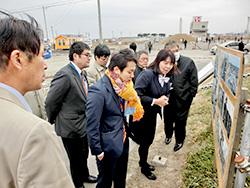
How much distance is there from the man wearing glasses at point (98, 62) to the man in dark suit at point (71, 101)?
1.72 ft

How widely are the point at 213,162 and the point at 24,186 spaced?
2797mm

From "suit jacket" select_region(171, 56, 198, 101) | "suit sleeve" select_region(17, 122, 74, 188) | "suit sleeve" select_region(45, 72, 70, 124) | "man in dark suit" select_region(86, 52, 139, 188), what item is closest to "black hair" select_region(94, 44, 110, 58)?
"suit sleeve" select_region(45, 72, 70, 124)

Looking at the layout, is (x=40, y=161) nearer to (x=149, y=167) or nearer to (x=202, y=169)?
(x=149, y=167)

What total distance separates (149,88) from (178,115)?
3.15 feet

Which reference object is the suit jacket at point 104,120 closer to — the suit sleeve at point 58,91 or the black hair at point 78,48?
the suit sleeve at point 58,91

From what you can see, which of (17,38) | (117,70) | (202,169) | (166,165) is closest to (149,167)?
(166,165)

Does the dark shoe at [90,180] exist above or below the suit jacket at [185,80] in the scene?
below

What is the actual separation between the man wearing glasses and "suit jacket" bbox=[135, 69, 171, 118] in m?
0.66

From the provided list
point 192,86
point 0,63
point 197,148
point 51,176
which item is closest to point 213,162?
point 197,148

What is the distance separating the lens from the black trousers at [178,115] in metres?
3.34

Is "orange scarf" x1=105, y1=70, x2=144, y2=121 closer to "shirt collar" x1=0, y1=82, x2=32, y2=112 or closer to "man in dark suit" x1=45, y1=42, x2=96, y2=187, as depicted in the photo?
"man in dark suit" x1=45, y1=42, x2=96, y2=187

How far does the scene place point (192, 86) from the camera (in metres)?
3.26

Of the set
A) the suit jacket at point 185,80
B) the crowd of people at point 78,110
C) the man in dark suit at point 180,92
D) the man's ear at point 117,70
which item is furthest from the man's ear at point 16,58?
the suit jacket at point 185,80

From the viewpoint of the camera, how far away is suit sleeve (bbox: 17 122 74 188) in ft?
2.03
